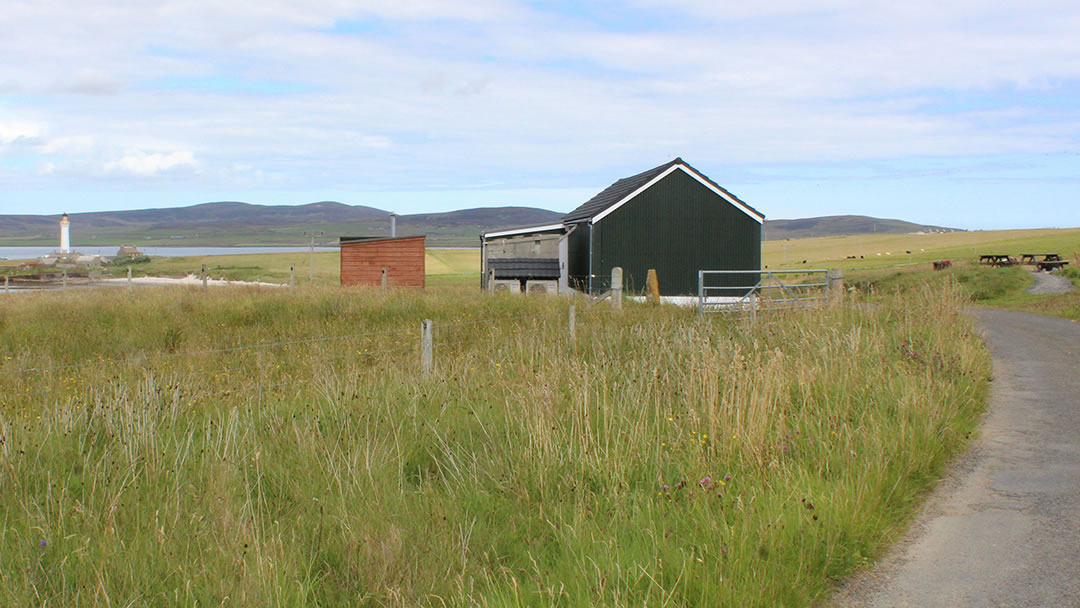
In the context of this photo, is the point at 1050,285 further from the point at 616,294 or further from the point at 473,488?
the point at 473,488

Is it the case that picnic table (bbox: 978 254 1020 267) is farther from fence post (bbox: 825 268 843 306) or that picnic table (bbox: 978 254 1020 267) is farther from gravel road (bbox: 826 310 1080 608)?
gravel road (bbox: 826 310 1080 608)

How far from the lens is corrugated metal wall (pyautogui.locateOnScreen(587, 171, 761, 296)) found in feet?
102

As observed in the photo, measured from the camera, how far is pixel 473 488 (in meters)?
5.64

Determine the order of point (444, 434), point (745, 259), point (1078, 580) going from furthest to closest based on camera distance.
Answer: point (745, 259) < point (444, 434) < point (1078, 580)

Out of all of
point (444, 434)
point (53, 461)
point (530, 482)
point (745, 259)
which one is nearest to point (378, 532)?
point (530, 482)

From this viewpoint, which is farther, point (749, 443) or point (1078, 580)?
point (749, 443)

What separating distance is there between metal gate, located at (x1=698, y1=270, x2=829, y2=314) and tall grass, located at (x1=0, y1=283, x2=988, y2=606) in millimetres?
9408

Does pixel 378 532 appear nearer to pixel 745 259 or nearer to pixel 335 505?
pixel 335 505

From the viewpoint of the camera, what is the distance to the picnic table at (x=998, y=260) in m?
43.9

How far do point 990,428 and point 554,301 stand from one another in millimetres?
13161

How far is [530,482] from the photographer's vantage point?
225 inches

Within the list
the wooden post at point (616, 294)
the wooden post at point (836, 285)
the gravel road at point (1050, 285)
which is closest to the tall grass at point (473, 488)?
the wooden post at point (616, 294)

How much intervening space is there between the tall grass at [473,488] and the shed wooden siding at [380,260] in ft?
107

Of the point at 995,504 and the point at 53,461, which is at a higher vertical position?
the point at 53,461
